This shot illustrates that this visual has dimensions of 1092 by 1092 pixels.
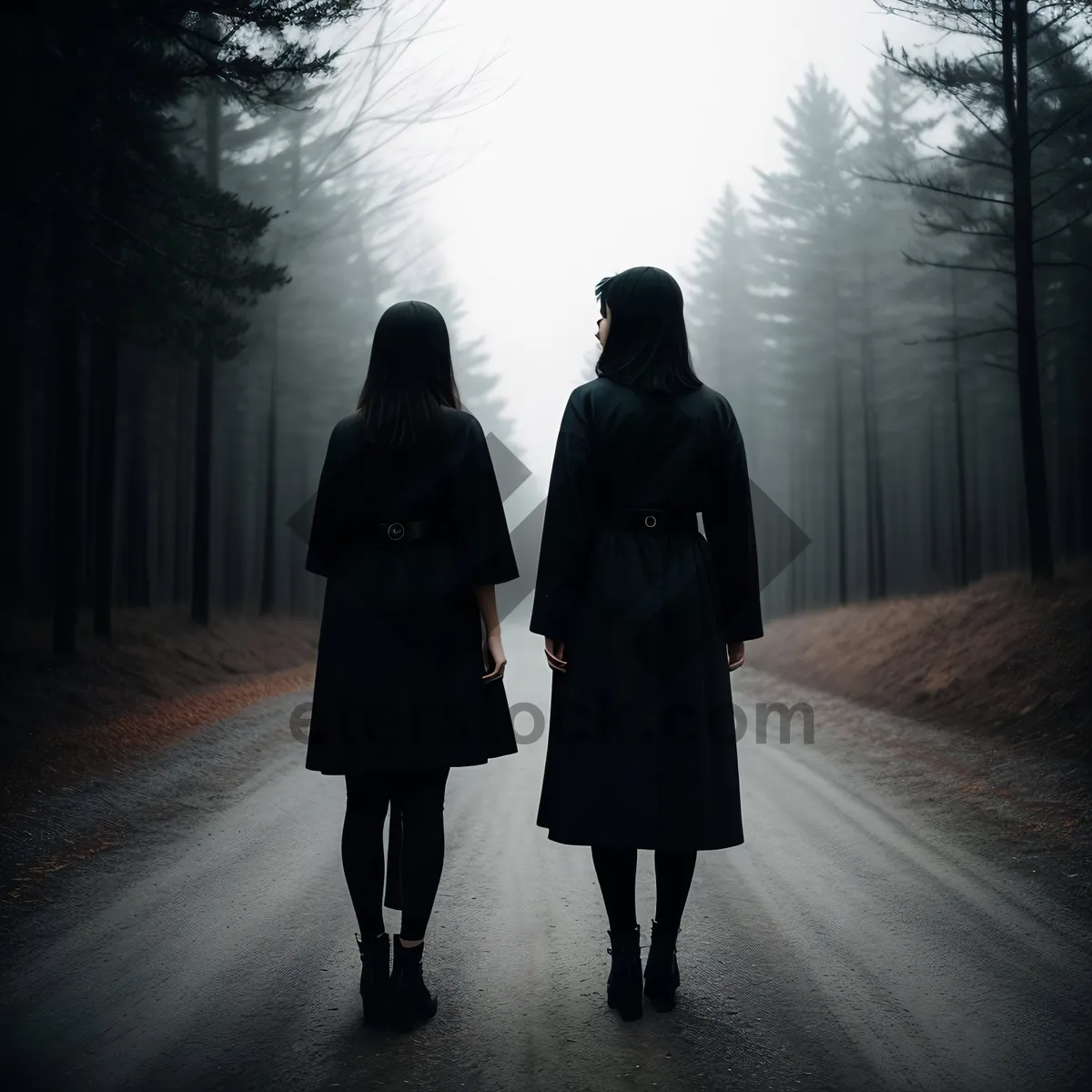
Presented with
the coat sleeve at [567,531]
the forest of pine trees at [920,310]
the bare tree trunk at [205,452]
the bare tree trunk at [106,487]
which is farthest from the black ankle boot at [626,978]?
the bare tree trunk at [205,452]

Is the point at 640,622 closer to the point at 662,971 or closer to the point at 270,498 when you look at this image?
the point at 662,971

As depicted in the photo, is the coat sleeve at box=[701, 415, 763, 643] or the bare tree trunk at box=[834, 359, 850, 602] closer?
the coat sleeve at box=[701, 415, 763, 643]

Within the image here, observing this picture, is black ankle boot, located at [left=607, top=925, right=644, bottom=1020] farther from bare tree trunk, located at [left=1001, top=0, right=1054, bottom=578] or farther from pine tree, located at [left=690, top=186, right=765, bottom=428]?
pine tree, located at [left=690, top=186, right=765, bottom=428]

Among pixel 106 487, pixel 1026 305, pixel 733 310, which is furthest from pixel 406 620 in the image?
pixel 733 310

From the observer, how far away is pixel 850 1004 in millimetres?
3199

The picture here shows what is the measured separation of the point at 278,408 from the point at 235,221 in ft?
49.5

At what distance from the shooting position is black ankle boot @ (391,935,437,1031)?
3.05 metres

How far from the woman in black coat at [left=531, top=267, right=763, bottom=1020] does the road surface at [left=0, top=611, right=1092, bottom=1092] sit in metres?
0.44

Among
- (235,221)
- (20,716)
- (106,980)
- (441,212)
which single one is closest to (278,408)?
(441,212)

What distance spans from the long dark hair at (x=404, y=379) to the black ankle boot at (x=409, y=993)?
5.88ft

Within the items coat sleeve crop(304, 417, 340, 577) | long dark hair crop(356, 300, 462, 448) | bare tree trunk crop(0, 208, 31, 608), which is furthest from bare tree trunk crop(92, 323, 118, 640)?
long dark hair crop(356, 300, 462, 448)

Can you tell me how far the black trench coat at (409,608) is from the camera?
3.22 m

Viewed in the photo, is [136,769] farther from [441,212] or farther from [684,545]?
[441,212]

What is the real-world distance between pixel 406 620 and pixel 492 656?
0.35 meters
